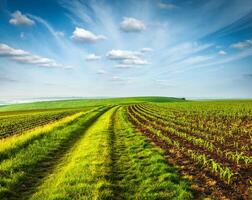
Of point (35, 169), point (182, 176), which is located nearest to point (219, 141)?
point (182, 176)

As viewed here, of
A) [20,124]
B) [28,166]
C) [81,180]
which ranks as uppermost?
[81,180]

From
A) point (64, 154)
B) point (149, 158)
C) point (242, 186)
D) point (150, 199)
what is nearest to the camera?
point (150, 199)

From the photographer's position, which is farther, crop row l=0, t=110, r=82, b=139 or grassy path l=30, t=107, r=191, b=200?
crop row l=0, t=110, r=82, b=139

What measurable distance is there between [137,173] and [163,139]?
320 inches

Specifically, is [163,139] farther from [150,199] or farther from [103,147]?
[150,199]

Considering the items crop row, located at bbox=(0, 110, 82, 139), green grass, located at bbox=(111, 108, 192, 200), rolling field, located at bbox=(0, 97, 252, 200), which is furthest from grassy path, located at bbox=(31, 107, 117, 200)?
crop row, located at bbox=(0, 110, 82, 139)

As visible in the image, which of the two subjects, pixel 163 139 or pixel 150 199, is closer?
pixel 150 199

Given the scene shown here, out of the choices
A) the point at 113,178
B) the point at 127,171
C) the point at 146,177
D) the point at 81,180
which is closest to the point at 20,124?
the point at 127,171

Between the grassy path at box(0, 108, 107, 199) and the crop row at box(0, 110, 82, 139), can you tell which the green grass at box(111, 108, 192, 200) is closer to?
the grassy path at box(0, 108, 107, 199)

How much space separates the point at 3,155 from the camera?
13.8 metres

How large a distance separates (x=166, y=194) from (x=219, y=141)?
399 inches

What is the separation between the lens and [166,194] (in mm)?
8070

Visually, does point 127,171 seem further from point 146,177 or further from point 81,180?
point 81,180

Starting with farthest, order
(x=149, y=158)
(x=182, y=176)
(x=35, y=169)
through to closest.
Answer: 1. (x=149, y=158)
2. (x=35, y=169)
3. (x=182, y=176)
